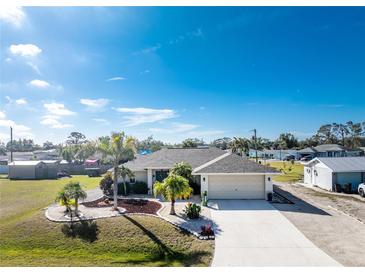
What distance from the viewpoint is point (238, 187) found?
20.6m

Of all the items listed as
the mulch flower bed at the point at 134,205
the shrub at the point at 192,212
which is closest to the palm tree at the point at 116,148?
the mulch flower bed at the point at 134,205

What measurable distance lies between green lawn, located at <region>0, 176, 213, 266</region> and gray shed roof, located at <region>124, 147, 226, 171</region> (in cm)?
861

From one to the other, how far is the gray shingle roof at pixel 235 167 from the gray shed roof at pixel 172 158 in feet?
9.91

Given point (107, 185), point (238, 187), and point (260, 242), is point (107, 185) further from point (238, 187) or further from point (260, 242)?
point (260, 242)

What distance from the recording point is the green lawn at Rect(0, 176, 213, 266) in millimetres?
10758

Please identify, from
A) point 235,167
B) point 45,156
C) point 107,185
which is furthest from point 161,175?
point 45,156

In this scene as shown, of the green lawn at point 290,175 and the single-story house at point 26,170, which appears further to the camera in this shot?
the single-story house at point 26,170

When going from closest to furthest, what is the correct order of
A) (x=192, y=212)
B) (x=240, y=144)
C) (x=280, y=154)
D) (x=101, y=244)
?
(x=101, y=244)
(x=192, y=212)
(x=240, y=144)
(x=280, y=154)

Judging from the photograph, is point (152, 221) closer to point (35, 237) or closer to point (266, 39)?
point (35, 237)

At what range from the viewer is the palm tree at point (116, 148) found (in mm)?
16438

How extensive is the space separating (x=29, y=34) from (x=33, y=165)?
101 feet

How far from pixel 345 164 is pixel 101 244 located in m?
24.3

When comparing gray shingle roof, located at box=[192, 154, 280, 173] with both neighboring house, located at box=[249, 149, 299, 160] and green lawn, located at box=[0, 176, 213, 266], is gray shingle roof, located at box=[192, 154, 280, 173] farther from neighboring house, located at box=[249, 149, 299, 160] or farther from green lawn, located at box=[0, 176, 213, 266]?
neighboring house, located at box=[249, 149, 299, 160]

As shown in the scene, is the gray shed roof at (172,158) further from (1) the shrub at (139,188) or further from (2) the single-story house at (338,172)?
(2) the single-story house at (338,172)
